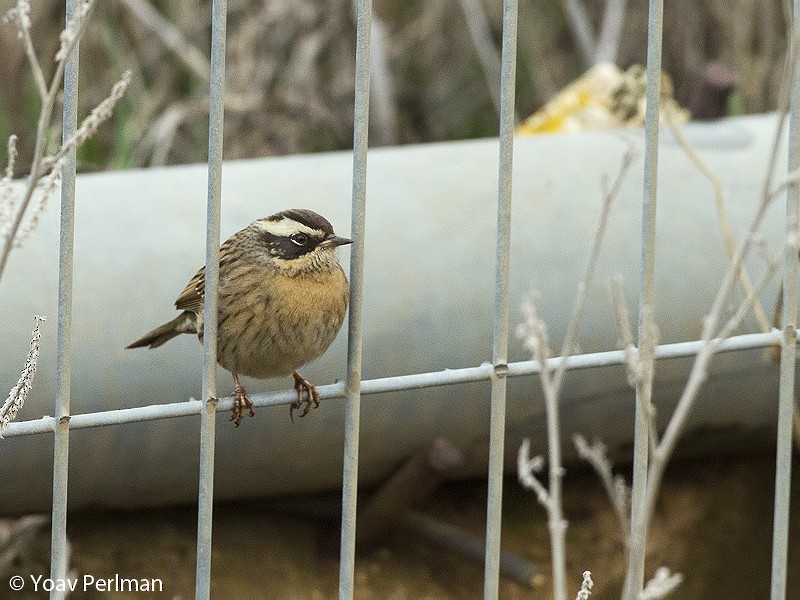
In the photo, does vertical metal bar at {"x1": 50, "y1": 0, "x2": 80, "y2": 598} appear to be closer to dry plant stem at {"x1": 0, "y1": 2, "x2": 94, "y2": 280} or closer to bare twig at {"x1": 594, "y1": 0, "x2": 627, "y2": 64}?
dry plant stem at {"x1": 0, "y1": 2, "x2": 94, "y2": 280}

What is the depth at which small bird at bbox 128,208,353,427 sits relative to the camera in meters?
2.85

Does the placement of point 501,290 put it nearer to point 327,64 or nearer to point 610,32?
point 327,64

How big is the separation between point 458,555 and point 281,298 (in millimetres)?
1290

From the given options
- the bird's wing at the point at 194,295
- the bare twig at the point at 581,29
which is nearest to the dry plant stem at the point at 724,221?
the bird's wing at the point at 194,295

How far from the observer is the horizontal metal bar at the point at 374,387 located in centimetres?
216

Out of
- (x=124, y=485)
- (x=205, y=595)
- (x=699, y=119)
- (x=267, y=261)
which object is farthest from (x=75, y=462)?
(x=699, y=119)

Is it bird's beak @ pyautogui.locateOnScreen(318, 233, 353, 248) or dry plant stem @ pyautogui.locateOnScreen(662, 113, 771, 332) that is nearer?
dry plant stem @ pyautogui.locateOnScreen(662, 113, 771, 332)

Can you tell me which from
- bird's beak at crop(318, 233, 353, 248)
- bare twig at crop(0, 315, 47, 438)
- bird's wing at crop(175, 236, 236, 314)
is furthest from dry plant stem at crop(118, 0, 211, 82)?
bare twig at crop(0, 315, 47, 438)

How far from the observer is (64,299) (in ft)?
6.92

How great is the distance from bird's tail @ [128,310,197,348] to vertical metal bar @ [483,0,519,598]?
37.0 inches

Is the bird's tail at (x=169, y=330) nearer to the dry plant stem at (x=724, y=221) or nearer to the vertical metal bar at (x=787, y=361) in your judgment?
the dry plant stem at (x=724, y=221)

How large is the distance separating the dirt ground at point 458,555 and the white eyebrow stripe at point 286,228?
1115 mm

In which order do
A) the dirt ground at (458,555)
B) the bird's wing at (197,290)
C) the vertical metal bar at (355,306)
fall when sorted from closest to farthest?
1. the vertical metal bar at (355,306)
2. the bird's wing at (197,290)
3. the dirt ground at (458,555)

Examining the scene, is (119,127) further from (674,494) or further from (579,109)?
(674,494)
